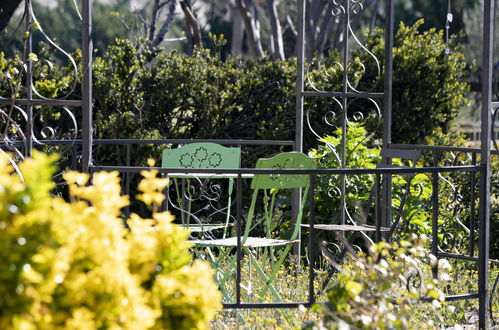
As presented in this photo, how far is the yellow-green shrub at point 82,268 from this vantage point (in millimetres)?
1676

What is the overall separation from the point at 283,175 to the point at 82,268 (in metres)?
2.78

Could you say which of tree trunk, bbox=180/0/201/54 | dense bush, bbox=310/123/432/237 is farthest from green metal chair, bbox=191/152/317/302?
tree trunk, bbox=180/0/201/54

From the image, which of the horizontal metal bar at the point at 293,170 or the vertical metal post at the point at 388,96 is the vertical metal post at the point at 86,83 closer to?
the horizontal metal bar at the point at 293,170

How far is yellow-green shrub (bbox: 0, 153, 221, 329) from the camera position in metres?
1.68

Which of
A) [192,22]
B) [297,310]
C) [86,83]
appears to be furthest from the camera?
[192,22]

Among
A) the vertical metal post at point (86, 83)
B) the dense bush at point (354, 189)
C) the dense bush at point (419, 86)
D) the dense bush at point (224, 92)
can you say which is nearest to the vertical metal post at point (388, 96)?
the dense bush at point (354, 189)

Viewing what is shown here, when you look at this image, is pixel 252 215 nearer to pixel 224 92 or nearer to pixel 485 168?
pixel 485 168

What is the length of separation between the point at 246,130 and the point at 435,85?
7.40ft

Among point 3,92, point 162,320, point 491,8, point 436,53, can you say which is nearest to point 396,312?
point 491,8

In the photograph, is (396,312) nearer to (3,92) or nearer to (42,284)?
(42,284)

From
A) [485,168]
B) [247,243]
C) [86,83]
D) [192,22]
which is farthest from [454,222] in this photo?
[192,22]

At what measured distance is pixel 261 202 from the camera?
25.1ft

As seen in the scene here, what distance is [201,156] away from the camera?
5582 mm

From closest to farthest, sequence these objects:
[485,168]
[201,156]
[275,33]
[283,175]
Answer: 1. [485,168]
2. [283,175]
3. [201,156]
4. [275,33]
